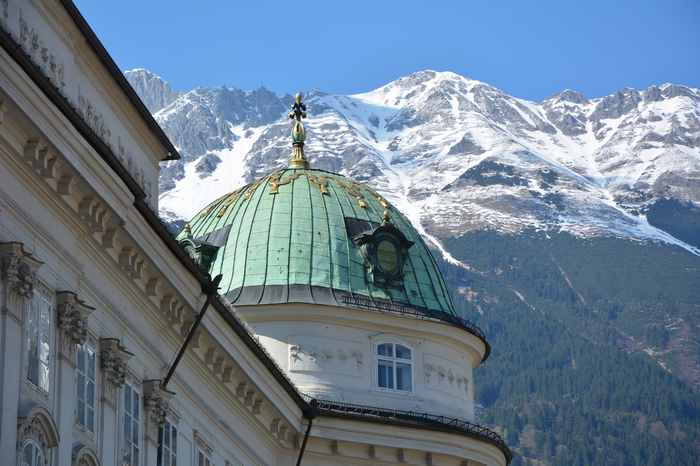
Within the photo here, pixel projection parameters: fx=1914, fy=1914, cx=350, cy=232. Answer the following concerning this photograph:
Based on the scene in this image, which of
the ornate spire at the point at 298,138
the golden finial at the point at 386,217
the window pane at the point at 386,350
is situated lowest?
the window pane at the point at 386,350

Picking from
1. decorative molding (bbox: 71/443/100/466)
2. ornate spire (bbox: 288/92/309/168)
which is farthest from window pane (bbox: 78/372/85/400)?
ornate spire (bbox: 288/92/309/168)

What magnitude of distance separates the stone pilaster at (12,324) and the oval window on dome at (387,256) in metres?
34.4

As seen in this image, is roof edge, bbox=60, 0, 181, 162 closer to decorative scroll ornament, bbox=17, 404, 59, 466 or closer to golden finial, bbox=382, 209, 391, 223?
decorative scroll ornament, bbox=17, 404, 59, 466

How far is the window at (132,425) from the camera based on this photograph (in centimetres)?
3834

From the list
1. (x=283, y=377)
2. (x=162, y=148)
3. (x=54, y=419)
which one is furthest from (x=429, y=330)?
(x=54, y=419)

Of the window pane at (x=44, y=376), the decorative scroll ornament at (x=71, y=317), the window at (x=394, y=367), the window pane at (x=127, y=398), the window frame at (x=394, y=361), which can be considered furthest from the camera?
the window at (x=394, y=367)

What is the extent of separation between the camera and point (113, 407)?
3731cm

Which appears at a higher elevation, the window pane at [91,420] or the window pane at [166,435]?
the window pane at [166,435]

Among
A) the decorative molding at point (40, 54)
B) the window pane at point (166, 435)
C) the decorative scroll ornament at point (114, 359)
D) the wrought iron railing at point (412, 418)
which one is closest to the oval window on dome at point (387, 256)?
the wrought iron railing at point (412, 418)

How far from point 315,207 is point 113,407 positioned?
3087 cm

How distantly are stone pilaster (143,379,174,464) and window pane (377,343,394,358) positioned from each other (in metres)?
24.0

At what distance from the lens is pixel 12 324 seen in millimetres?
32000

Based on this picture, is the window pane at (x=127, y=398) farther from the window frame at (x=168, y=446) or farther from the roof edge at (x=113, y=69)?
the roof edge at (x=113, y=69)

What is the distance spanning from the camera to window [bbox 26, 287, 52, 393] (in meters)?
32.7
